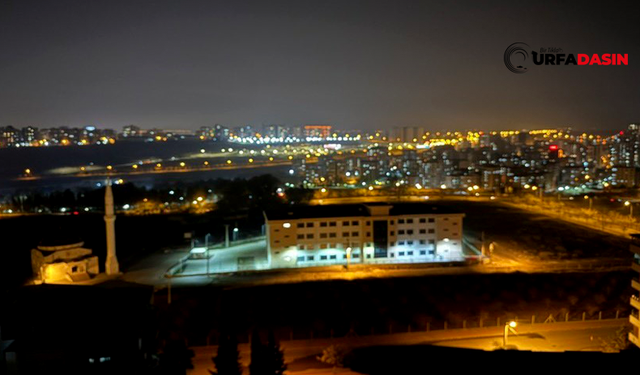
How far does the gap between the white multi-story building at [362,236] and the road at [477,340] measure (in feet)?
11.6

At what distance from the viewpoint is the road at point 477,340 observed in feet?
19.4

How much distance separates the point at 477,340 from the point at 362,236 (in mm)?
4213

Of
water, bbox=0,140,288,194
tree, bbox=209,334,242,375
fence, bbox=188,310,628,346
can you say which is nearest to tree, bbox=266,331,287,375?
tree, bbox=209,334,242,375

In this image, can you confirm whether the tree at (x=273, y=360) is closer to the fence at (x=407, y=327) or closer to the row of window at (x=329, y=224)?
the fence at (x=407, y=327)

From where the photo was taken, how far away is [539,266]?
968 centimetres

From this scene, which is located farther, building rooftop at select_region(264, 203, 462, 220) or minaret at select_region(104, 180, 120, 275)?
building rooftop at select_region(264, 203, 462, 220)

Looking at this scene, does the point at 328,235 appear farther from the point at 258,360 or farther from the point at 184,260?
the point at 258,360

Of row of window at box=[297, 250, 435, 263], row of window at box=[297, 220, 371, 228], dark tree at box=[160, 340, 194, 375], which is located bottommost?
row of window at box=[297, 250, 435, 263]

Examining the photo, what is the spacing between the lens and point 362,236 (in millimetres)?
10258

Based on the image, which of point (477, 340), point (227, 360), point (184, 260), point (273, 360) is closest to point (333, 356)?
point (273, 360)

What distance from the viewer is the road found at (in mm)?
5918

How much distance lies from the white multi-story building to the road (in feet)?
11.6

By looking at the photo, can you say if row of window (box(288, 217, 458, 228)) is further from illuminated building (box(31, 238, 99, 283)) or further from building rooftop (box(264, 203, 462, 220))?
illuminated building (box(31, 238, 99, 283))

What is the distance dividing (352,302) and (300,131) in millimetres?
71877
